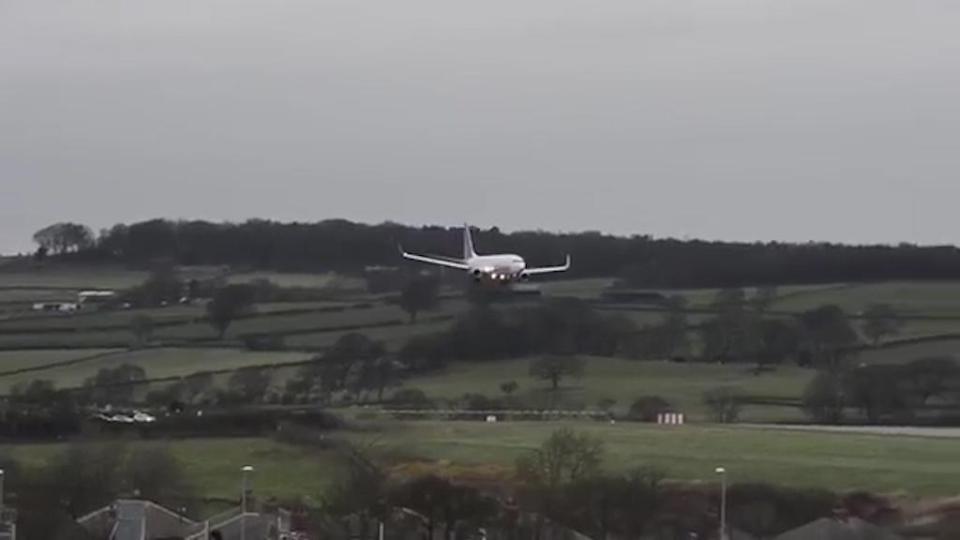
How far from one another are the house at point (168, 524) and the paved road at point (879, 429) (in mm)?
23759

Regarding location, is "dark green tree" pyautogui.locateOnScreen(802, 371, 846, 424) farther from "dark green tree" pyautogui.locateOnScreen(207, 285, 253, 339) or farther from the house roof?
the house roof

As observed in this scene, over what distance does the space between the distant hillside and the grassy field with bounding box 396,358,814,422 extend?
21.7 meters

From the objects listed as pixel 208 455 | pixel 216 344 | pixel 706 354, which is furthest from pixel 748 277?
pixel 208 455

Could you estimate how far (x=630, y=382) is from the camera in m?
86.5

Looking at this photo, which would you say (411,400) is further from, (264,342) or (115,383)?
(264,342)

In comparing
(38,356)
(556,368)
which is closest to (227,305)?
(38,356)

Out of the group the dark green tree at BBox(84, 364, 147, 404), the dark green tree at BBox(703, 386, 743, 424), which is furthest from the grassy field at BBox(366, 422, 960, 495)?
the dark green tree at BBox(84, 364, 147, 404)

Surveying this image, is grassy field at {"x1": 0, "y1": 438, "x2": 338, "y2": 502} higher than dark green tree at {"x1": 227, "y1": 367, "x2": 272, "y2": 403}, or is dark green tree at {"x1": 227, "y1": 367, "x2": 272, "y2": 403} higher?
dark green tree at {"x1": 227, "y1": 367, "x2": 272, "y2": 403}

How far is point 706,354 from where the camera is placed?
304 feet

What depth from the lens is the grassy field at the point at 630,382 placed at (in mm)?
83188

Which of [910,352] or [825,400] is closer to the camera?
[825,400]

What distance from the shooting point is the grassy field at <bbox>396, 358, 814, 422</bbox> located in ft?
273

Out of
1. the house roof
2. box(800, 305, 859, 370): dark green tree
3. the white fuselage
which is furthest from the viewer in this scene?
the white fuselage

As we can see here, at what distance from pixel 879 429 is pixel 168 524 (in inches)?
1134
